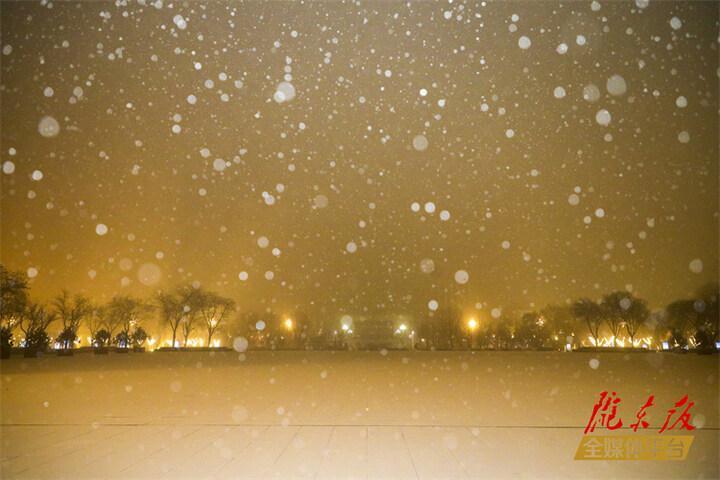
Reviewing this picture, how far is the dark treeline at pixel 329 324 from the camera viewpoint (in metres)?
47.1

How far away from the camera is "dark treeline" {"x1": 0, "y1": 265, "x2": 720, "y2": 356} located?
47062 millimetres

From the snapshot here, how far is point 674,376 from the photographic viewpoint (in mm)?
18688

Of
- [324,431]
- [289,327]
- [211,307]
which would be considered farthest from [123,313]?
[324,431]

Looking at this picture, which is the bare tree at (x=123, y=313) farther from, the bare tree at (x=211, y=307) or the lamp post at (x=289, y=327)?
the lamp post at (x=289, y=327)

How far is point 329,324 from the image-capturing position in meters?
94.6

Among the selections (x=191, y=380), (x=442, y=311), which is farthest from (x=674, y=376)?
(x=442, y=311)

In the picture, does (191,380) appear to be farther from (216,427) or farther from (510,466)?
(510,466)

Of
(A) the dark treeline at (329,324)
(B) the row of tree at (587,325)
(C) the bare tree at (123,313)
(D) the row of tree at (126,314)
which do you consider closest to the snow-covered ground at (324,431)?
(A) the dark treeline at (329,324)

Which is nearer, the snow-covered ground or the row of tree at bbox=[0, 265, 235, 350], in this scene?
the snow-covered ground

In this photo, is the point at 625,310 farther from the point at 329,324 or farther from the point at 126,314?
the point at 126,314

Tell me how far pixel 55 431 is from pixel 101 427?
0.71 metres

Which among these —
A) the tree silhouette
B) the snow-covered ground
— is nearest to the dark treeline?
the tree silhouette

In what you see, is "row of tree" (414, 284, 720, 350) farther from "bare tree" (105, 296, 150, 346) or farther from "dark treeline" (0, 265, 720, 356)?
"bare tree" (105, 296, 150, 346)

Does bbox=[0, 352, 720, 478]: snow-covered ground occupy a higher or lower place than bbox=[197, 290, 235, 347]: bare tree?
lower
